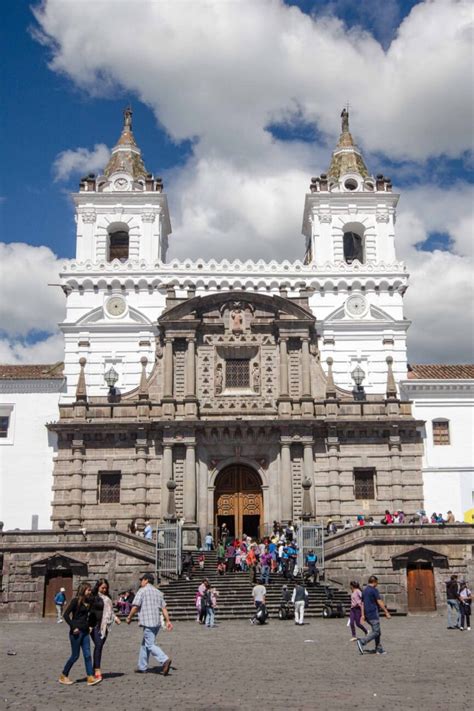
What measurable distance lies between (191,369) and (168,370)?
1147 millimetres

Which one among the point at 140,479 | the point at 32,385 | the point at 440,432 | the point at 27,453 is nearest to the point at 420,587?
the point at 440,432

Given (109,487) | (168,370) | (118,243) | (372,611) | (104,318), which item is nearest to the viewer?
(372,611)

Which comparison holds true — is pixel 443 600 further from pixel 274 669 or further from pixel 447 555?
pixel 274 669

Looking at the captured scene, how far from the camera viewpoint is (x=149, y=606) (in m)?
14.4

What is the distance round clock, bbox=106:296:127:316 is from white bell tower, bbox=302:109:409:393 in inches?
388

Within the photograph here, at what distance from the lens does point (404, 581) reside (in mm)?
29000

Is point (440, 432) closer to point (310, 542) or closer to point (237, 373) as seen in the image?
point (237, 373)

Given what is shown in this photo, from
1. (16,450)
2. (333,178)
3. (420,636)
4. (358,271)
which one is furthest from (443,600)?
(333,178)

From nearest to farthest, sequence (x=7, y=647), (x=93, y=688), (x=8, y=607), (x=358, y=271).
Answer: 1. (x=93, y=688)
2. (x=7, y=647)
3. (x=8, y=607)
4. (x=358, y=271)

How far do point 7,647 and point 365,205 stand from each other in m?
31.1

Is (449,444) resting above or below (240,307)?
below

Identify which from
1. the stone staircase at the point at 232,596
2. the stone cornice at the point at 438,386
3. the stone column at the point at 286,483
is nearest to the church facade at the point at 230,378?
the stone column at the point at 286,483

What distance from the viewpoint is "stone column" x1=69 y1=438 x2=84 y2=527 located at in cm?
3591

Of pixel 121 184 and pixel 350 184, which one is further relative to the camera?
pixel 350 184
